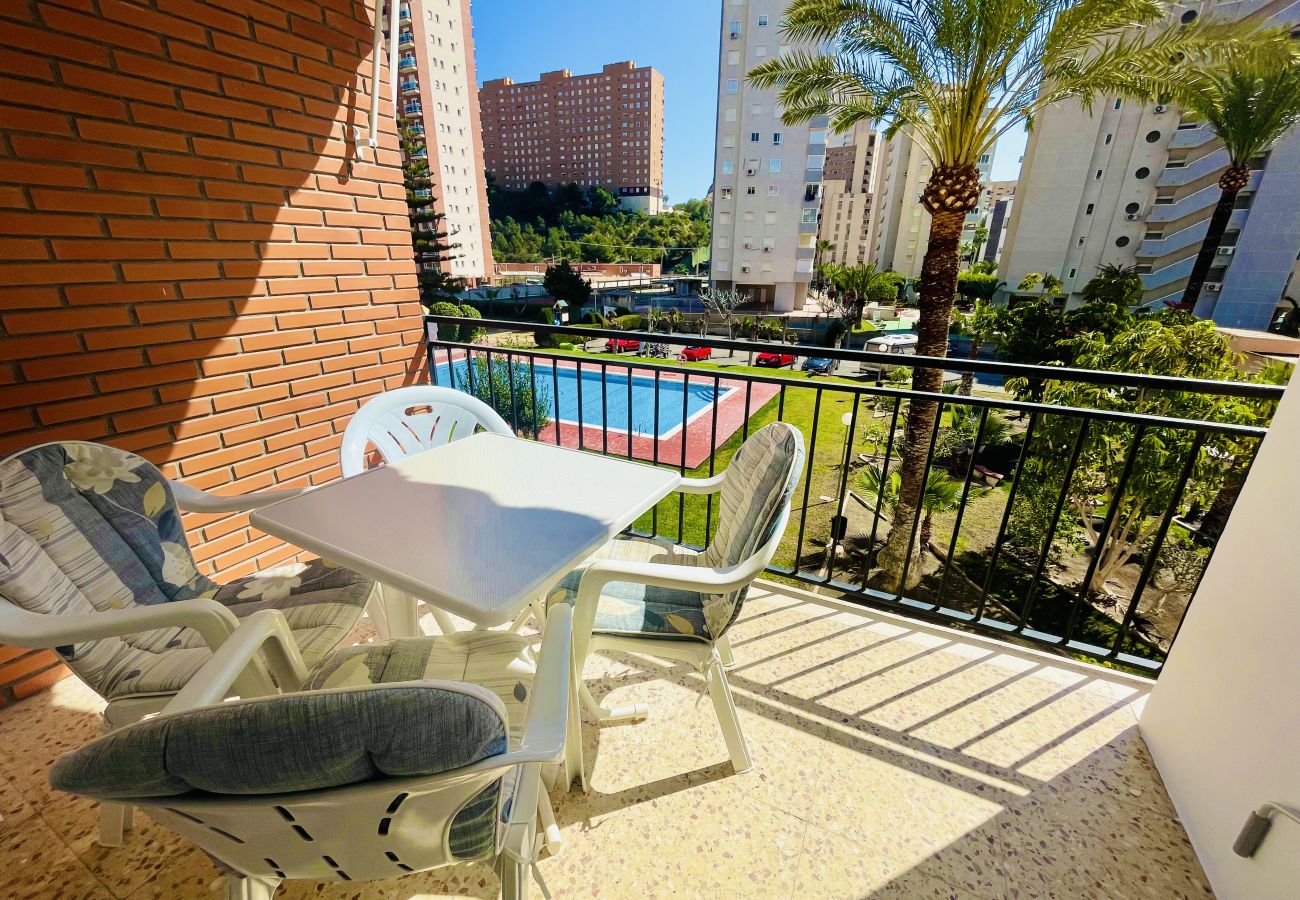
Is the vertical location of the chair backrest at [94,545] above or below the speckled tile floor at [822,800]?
above

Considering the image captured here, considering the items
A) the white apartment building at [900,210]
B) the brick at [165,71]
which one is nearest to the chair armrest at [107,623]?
the brick at [165,71]

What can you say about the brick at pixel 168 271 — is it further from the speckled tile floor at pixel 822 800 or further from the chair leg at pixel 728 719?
the chair leg at pixel 728 719

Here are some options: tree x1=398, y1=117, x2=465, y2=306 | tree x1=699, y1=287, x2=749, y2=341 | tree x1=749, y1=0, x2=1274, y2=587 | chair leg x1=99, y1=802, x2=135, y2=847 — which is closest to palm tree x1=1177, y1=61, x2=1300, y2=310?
tree x1=749, y1=0, x2=1274, y2=587

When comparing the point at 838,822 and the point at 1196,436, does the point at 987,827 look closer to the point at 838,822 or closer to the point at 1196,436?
the point at 838,822

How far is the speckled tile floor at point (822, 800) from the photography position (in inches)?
46.8

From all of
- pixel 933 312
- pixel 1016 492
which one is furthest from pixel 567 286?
pixel 1016 492

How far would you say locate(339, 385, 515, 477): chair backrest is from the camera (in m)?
1.83

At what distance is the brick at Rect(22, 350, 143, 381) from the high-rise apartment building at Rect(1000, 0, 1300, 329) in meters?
32.8

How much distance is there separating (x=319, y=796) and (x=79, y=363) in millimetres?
1911

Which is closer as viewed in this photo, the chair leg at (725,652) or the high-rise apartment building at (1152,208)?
the chair leg at (725,652)

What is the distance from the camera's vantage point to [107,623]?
1004mm

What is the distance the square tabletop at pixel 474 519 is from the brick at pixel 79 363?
38.8 inches

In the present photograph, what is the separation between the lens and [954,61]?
493cm

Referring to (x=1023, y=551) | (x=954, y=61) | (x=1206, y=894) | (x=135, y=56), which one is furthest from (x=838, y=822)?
(x=1023, y=551)
